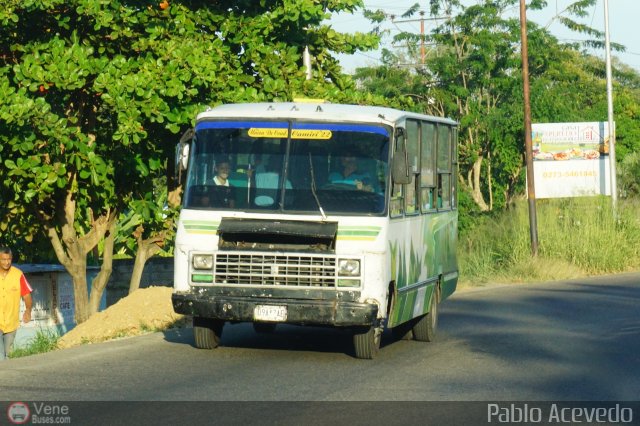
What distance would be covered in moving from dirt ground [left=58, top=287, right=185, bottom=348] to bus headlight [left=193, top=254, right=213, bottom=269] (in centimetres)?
351

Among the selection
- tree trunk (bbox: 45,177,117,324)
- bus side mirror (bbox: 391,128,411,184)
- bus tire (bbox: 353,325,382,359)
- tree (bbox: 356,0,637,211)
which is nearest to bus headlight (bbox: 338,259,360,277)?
bus tire (bbox: 353,325,382,359)

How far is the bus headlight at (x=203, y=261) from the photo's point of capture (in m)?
12.7

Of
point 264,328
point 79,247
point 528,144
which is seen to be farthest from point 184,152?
point 528,144

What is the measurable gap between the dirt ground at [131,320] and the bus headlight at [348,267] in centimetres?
456

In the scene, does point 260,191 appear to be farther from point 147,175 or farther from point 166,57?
point 147,175

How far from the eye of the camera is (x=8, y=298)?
49.5 ft

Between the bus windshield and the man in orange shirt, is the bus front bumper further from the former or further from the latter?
the man in orange shirt

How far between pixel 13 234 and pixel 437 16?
29391 millimetres

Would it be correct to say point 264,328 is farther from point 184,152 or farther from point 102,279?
point 102,279

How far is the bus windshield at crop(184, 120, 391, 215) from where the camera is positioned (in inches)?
504

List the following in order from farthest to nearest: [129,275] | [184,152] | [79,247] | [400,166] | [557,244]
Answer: [557,244], [129,275], [79,247], [184,152], [400,166]

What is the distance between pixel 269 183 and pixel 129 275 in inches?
557

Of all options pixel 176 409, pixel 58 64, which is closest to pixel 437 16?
pixel 58 64

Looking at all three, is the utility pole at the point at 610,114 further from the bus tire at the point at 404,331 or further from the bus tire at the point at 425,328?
the bus tire at the point at 425,328
